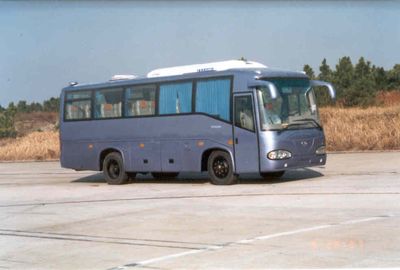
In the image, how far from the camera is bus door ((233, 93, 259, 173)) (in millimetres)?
18094

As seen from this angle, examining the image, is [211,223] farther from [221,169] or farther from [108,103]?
[108,103]

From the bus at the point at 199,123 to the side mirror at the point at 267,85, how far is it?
2 cm

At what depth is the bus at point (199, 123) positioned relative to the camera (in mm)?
18078

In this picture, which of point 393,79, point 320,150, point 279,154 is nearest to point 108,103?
point 279,154

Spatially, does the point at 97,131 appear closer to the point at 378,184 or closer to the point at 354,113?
the point at 378,184

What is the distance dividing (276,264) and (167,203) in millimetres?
7204

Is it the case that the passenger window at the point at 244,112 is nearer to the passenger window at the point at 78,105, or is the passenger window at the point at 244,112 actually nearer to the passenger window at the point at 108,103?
the passenger window at the point at 108,103

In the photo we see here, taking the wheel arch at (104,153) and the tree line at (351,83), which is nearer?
the wheel arch at (104,153)

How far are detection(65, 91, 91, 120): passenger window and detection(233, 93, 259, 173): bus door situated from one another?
5.75m

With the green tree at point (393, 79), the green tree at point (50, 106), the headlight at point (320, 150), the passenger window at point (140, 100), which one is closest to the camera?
the headlight at point (320, 150)

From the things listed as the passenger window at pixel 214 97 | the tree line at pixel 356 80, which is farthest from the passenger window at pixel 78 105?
the tree line at pixel 356 80

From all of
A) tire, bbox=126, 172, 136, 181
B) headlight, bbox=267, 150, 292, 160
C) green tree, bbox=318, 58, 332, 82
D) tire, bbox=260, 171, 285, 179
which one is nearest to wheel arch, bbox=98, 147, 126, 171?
tire, bbox=126, 172, 136, 181

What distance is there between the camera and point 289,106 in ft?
60.2

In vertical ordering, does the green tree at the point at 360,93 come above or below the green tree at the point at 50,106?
below
